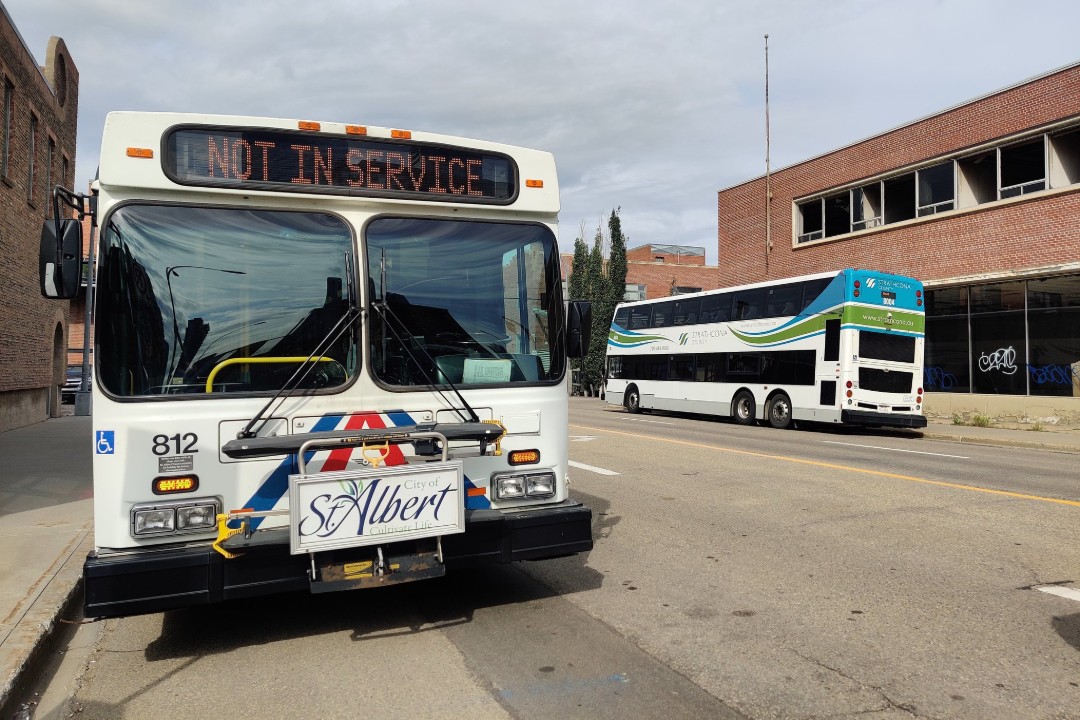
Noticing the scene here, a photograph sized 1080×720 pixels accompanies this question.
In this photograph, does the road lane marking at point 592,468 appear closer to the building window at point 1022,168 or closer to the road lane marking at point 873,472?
the road lane marking at point 873,472

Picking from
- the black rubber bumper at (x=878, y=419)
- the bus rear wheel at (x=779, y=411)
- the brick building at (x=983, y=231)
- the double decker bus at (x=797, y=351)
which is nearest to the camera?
the black rubber bumper at (x=878, y=419)

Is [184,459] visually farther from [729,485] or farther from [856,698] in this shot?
[729,485]

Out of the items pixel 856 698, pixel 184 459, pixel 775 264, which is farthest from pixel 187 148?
pixel 775 264

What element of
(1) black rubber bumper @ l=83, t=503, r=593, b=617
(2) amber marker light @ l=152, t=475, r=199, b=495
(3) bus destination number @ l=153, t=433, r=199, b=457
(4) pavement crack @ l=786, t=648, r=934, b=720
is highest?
(3) bus destination number @ l=153, t=433, r=199, b=457

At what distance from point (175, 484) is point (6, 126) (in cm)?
1554

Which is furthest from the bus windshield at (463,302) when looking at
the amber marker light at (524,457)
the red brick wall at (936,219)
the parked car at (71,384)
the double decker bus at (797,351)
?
the parked car at (71,384)

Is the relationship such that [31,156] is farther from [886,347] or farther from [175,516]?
[886,347]

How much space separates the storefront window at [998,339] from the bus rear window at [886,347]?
3759 mm

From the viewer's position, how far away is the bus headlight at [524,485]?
5160 millimetres

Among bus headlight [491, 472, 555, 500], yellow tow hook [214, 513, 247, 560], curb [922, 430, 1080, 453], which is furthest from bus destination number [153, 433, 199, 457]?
curb [922, 430, 1080, 453]

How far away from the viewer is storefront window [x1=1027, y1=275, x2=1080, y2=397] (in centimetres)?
2081

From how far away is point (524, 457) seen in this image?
5281 mm

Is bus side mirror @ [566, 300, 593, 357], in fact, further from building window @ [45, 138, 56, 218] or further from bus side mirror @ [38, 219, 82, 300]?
building window @ [45, 138, 56, 218]

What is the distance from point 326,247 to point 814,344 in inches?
699
